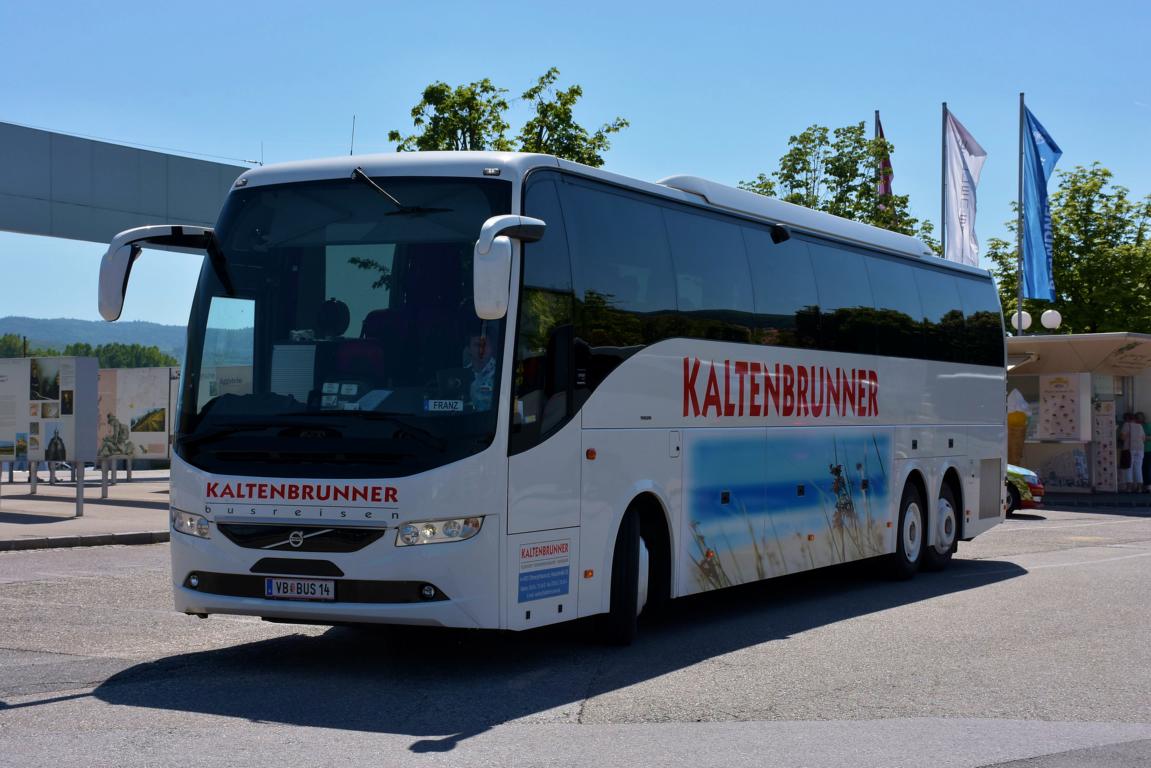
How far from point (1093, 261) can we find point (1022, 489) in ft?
99.3

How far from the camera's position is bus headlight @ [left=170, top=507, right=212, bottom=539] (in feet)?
31.1

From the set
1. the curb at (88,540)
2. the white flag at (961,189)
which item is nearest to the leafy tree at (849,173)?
the white flag at (961,189)

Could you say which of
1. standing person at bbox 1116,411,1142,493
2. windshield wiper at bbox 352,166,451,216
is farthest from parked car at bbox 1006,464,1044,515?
windshield wiper at bbox 352,166,451,216

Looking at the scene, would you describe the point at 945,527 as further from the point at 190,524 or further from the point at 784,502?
the point at 190,524

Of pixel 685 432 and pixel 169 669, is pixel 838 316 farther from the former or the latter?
pixel 169 669

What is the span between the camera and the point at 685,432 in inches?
463

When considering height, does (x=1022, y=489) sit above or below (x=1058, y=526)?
above

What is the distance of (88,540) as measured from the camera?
18875 mm

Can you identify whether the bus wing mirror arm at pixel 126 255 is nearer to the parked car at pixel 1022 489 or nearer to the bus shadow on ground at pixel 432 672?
the bus shadow on ground at pixel 432 672

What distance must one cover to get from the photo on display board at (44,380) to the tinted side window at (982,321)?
1424 cm

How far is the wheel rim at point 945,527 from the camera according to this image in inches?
702

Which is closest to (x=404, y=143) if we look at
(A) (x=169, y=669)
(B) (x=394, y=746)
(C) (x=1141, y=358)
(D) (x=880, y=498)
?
(D) (x=880, y=498)

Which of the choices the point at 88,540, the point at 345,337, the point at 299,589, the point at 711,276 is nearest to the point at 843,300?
the point at 711,276

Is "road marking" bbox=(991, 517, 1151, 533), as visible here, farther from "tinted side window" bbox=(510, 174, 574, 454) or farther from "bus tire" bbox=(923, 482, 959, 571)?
"tinted side window" bbox=(510, 174, 574, 454)
